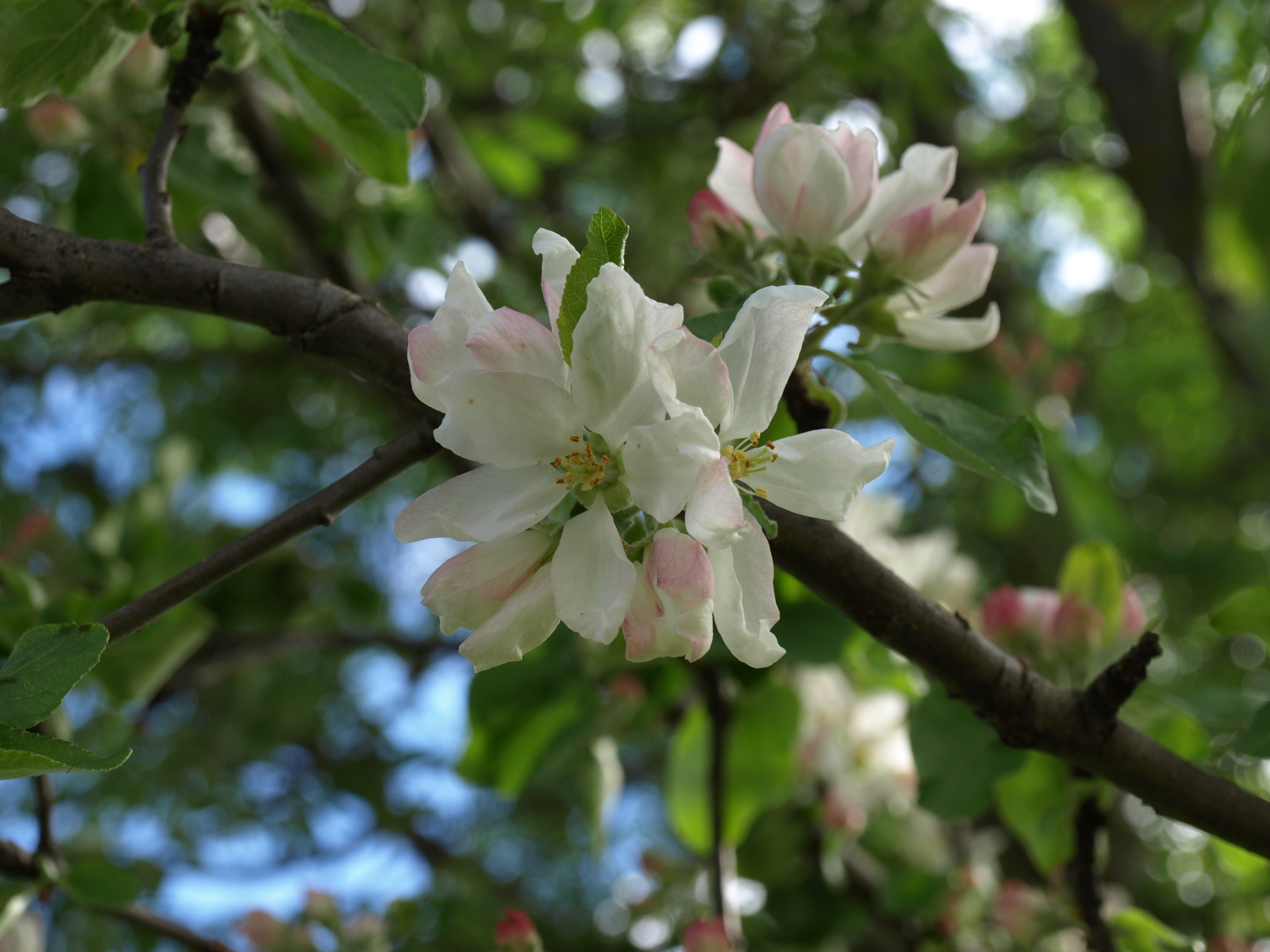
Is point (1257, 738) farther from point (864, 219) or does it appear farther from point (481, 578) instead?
point (481, 578)

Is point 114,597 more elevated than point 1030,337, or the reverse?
point 114,597

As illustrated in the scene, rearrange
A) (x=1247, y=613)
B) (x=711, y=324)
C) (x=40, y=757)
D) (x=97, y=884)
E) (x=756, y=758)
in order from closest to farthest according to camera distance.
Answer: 1. (x=40, y=757)
2. (x=711, y=324)
3. (x=1247, y=613)
4. (x=97, y=884)
5. (x=756, y=758)

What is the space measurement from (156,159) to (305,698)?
2.73 m

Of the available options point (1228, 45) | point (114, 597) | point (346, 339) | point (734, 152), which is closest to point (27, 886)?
point (114, 597)

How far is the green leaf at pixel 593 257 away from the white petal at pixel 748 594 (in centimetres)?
19

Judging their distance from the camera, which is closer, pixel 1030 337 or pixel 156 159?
pixel 156 159

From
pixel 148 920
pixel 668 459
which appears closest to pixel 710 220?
pixel 668 459

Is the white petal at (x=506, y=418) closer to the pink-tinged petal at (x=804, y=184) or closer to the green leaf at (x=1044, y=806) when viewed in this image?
the pink-tinged petal at (x=804, y=184)

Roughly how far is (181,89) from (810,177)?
0.62 meters

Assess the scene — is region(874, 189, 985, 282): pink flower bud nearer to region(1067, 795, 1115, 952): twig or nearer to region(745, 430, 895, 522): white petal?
region(745, 430, 895, 522): white petal

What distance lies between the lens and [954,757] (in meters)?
1.09

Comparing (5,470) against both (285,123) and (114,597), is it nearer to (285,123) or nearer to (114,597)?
(285,123)

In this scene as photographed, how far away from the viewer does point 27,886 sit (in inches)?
43.4

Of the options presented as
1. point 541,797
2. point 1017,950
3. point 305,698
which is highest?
point 1017,950
